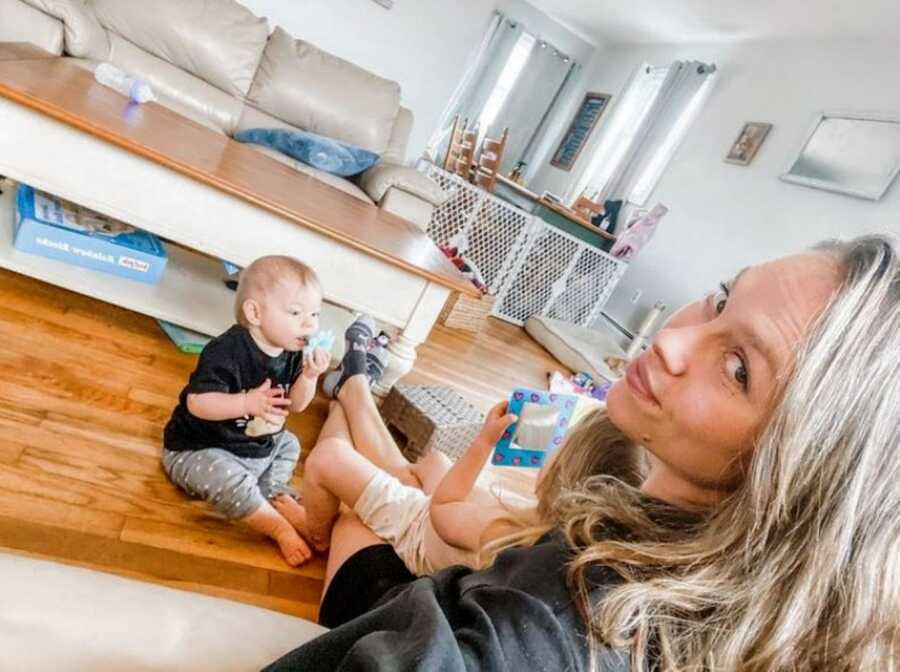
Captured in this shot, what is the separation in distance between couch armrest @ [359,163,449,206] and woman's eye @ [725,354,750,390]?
2137 mm

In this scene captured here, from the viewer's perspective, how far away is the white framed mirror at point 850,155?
2682 mm

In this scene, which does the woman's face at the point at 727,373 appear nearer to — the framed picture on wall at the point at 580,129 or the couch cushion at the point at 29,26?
the couch cushion at the point at 29,26

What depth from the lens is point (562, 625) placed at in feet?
1.33

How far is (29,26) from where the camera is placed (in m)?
1.89

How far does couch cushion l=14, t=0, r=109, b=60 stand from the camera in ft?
6.44

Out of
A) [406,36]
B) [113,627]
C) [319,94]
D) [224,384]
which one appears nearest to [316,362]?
[224,384]

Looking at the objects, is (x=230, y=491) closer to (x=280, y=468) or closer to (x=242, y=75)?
(x=280, y=468)

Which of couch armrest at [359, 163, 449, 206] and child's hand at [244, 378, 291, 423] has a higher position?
couch armrest at [359, 163, 449, 206]

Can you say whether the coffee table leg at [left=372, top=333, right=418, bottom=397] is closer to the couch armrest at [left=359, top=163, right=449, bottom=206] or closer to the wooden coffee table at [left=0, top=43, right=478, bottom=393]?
the wooden coffee table at [left=0, top=43, right=478, bottom=393]

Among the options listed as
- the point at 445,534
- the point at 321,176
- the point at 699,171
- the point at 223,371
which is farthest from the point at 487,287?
the point at 445,534

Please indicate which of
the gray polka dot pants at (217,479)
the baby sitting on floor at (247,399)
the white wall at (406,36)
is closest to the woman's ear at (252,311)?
the baby sitting on floor at (247,399)

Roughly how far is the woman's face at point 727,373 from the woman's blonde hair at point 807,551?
0.06ft

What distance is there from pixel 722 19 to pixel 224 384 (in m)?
3.93

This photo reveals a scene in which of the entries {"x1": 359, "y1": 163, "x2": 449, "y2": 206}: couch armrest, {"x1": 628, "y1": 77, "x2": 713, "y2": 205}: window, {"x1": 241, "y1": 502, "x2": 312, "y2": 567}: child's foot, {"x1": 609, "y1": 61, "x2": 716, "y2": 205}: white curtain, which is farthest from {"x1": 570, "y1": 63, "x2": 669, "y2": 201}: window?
{"x1": 241, "y1": 502, "x2": 312, "y2": 567}: child's foot
